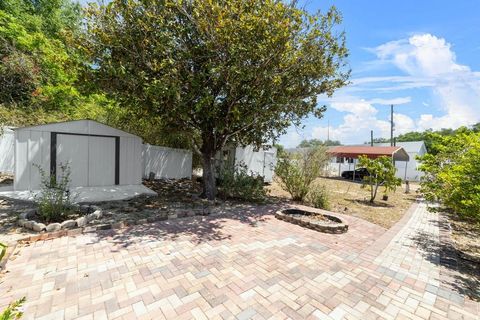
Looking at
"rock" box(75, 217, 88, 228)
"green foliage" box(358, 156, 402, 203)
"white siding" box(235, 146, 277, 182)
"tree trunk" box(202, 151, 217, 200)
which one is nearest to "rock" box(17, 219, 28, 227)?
"rock" box(75, 217, 88, 228)

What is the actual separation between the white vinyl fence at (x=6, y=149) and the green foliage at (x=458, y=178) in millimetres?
14054

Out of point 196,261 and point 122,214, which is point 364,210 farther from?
point 122,214

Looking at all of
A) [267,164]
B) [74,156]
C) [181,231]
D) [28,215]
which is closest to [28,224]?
[28,215]

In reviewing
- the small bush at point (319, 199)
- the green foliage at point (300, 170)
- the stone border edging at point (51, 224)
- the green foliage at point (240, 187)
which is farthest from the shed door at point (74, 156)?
the small bush at point (319, 199)

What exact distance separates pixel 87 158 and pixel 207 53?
18.1 feet

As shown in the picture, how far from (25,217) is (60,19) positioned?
17.7m

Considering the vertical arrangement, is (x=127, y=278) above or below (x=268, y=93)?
below

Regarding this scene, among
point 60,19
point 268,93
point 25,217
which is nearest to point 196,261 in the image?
point 25,217

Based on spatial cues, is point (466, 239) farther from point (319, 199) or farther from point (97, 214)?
point (97, 214)

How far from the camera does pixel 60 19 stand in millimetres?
16312

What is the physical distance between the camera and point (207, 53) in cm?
641

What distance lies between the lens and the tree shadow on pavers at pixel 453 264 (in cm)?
348

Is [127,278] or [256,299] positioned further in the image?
[127,278]

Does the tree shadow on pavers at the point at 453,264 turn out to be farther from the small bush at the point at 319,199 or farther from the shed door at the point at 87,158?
the shed door at the point at 87,158
